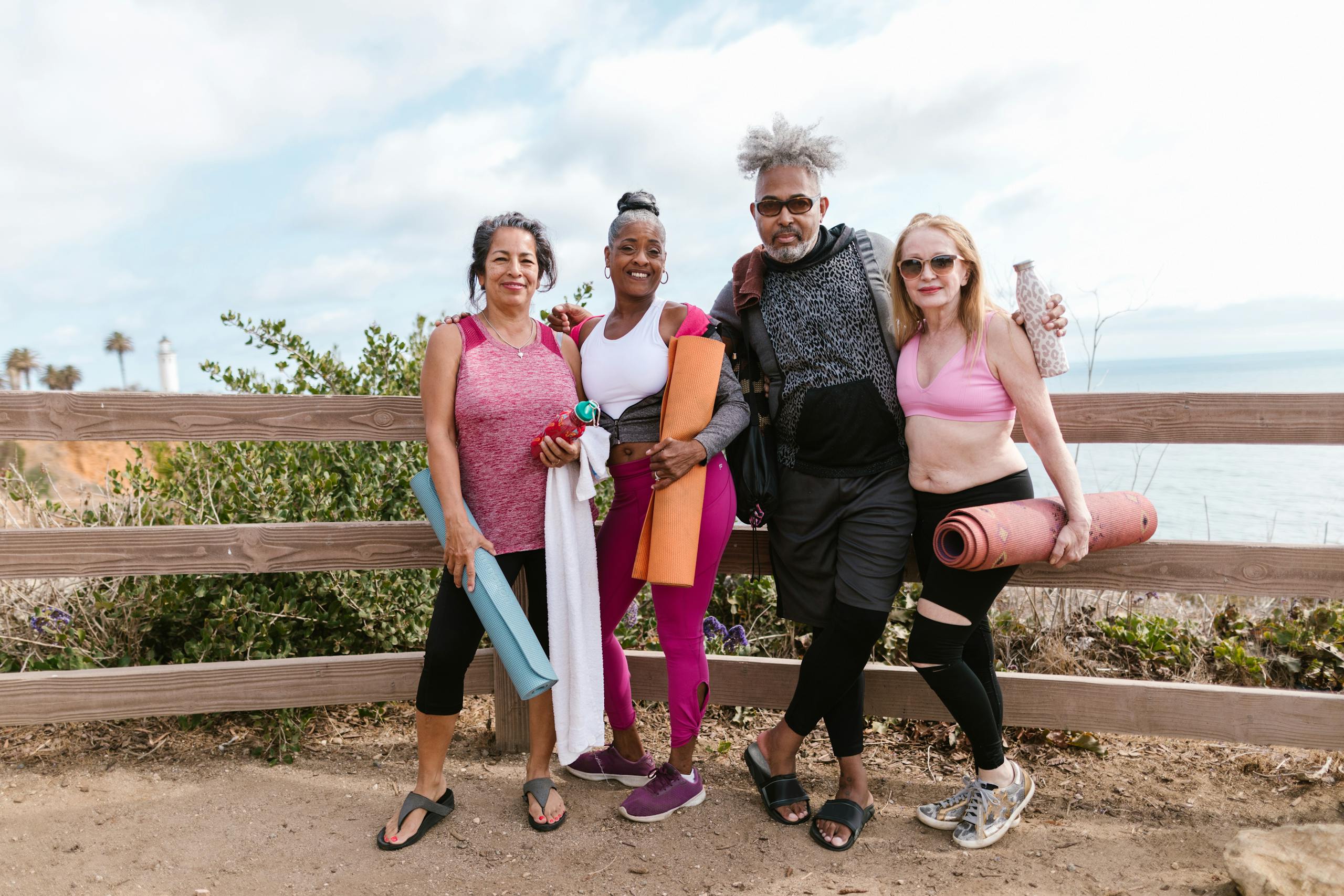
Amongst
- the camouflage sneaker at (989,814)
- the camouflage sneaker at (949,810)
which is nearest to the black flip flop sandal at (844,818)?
the camouflage sneaker at (949,810)

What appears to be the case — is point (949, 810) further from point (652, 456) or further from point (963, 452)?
point (652, 456)

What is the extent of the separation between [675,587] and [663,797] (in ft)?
2.51

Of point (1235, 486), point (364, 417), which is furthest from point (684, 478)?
point (1235, 486)

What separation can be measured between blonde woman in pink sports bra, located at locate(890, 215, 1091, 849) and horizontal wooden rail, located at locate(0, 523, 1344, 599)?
20.3 inches

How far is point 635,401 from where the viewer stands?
9.74ft

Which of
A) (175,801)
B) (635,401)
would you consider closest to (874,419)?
(635,401)

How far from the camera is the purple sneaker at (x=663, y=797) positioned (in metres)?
3.07

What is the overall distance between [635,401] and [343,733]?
2.10 m

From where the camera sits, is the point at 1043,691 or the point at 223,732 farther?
the point at 223,732

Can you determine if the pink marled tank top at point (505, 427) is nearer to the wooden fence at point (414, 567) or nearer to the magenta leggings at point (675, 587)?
the magenta leggings at point (675, 587)

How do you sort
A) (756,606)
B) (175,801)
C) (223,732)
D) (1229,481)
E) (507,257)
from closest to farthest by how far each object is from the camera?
(507,257) → (175,801) → (223,732) → (756,606) → (1229,481)

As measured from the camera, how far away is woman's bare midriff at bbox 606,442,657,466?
2951mm

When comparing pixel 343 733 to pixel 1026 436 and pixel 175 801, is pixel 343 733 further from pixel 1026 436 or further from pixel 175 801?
pixel 1026 436

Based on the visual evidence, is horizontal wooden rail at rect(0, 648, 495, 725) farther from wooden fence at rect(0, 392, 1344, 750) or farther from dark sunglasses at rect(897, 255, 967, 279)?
dark sunglasses at rect(897, 255, 967, 279)
